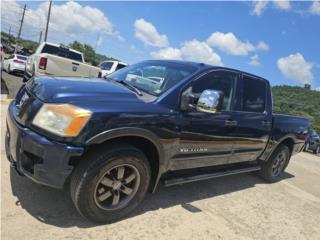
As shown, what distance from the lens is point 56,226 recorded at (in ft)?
10.5

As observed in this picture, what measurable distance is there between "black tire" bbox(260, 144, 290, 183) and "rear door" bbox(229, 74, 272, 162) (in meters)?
0.74

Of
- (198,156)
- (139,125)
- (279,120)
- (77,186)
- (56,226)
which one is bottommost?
(56,226)

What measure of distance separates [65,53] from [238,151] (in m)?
10.9

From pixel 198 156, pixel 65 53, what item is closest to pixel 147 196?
pixel 198 156

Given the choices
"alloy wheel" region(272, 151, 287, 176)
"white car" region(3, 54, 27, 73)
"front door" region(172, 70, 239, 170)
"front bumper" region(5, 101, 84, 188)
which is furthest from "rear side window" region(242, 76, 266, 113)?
"white car" region(3, 54, 27, 73)

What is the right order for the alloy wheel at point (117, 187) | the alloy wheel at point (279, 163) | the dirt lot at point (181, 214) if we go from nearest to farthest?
the dirt lot at point (181, 214), the alloy wheel at point (117, 187), the alloy wheel at point (279, 163)

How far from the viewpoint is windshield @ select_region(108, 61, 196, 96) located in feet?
13.0

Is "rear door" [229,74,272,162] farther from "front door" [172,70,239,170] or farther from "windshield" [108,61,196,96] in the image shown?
"windshield" [108,61,196,96]

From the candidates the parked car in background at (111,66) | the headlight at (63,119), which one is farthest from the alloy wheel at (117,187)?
the parked car in background at (111,66)

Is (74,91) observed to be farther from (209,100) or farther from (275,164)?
(275,164)

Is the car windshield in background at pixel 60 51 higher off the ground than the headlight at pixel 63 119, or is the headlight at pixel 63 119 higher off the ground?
the car windshield in background at pixel 60 51

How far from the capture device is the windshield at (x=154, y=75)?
3.97m

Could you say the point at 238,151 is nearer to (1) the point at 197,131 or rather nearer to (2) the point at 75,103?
(1) the point at 197,131

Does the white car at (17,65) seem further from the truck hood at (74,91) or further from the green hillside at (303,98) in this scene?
the green hillside at (303,98)
